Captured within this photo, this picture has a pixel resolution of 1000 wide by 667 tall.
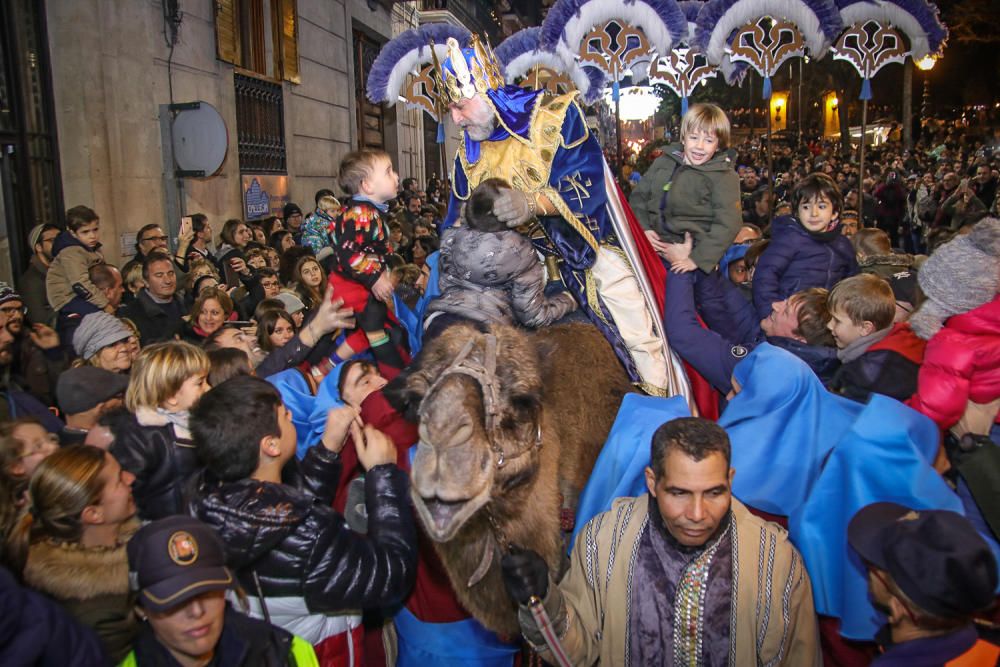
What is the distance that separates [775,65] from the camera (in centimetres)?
880

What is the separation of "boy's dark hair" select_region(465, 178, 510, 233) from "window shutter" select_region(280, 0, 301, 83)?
12856 mm

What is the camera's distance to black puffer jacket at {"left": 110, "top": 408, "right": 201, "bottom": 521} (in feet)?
11.0

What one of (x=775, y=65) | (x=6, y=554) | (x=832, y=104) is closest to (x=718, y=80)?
(x=832, y=104)

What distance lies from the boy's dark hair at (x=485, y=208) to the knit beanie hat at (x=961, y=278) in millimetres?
1907

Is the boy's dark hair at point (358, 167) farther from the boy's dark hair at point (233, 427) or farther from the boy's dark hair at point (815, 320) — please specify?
the boy's dark hair at point (815, 320)

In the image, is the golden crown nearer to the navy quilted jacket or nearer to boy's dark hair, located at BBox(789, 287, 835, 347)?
boy's dark hair, located at BBox(789, 287, 835, 347)

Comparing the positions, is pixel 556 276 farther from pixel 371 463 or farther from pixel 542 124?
pixel 371 463

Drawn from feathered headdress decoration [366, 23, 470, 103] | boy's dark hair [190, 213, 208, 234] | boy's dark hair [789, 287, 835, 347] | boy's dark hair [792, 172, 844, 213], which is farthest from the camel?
boy's dark hair [190, 213, 208, 234]

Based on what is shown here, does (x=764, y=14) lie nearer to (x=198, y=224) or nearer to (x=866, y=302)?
(x=866, y=302)

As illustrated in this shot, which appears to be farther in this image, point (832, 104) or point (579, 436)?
point (832, 104)

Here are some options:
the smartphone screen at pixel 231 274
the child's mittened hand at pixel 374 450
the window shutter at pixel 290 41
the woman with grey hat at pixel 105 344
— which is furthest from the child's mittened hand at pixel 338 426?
the window shutter at pixel 290 41

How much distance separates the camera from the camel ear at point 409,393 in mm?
2525

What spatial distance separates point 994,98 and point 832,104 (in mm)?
10469

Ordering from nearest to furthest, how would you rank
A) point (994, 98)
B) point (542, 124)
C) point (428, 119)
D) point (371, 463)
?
point (371, 463), point (542, 124), point (428, 119), point (994, 98)
